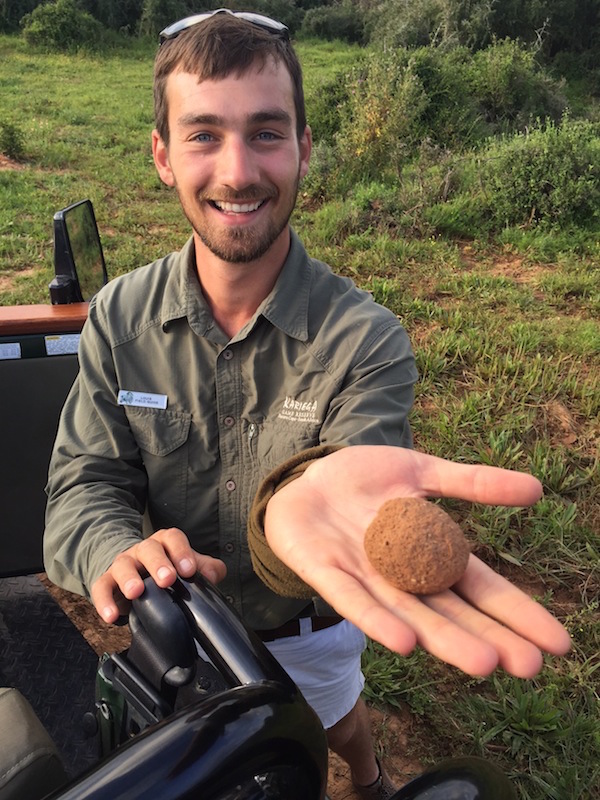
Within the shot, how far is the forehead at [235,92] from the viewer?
1.65 meters

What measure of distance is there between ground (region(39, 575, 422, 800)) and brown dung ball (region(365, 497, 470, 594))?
4.00 ft

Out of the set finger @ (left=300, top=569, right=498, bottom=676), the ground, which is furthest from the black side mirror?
finger @ (left=300, top=569, right=498, bottom=676)

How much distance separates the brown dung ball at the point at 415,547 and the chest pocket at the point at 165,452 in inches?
23.8

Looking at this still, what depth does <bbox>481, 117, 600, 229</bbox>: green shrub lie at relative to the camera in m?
5.62

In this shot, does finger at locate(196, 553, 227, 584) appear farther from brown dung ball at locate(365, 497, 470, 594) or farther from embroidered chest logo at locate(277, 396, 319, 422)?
Result: embroidered chest logo at locate(277, 396, 319, 422)

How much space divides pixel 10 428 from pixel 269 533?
123cm

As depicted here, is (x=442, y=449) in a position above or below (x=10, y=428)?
below

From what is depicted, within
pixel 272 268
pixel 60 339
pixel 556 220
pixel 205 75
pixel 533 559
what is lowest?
pixel 533 559

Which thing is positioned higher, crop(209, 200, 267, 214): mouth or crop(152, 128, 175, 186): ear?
crop(152, 128, 175, 186): ear

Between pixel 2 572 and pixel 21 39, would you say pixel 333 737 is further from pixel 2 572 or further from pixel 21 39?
pixel 21 39

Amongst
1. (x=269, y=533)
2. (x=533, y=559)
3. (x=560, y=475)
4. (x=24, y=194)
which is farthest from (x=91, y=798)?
(x=24, y=194)

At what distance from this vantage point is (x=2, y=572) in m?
2.30

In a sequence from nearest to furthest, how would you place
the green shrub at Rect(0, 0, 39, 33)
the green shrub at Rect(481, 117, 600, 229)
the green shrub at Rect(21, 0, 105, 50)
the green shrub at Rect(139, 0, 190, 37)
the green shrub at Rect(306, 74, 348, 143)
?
the green shrub at Rect(481, 117, 600, 229), the green shrub at Rect(306, 74, 348, 143), the green shrub at Rect(21, 0, 105, 50), the green shrub at Rect(0, 0, 39, 33), the green shrub at Rect(139, 0, 190, 37)

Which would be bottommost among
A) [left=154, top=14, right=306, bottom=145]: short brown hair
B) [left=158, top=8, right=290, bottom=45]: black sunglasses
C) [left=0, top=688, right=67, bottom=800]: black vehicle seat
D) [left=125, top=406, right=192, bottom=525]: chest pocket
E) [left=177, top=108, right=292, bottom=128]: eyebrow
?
[left=0, top=688, right=67, bottom=800]: black vehicle seat
